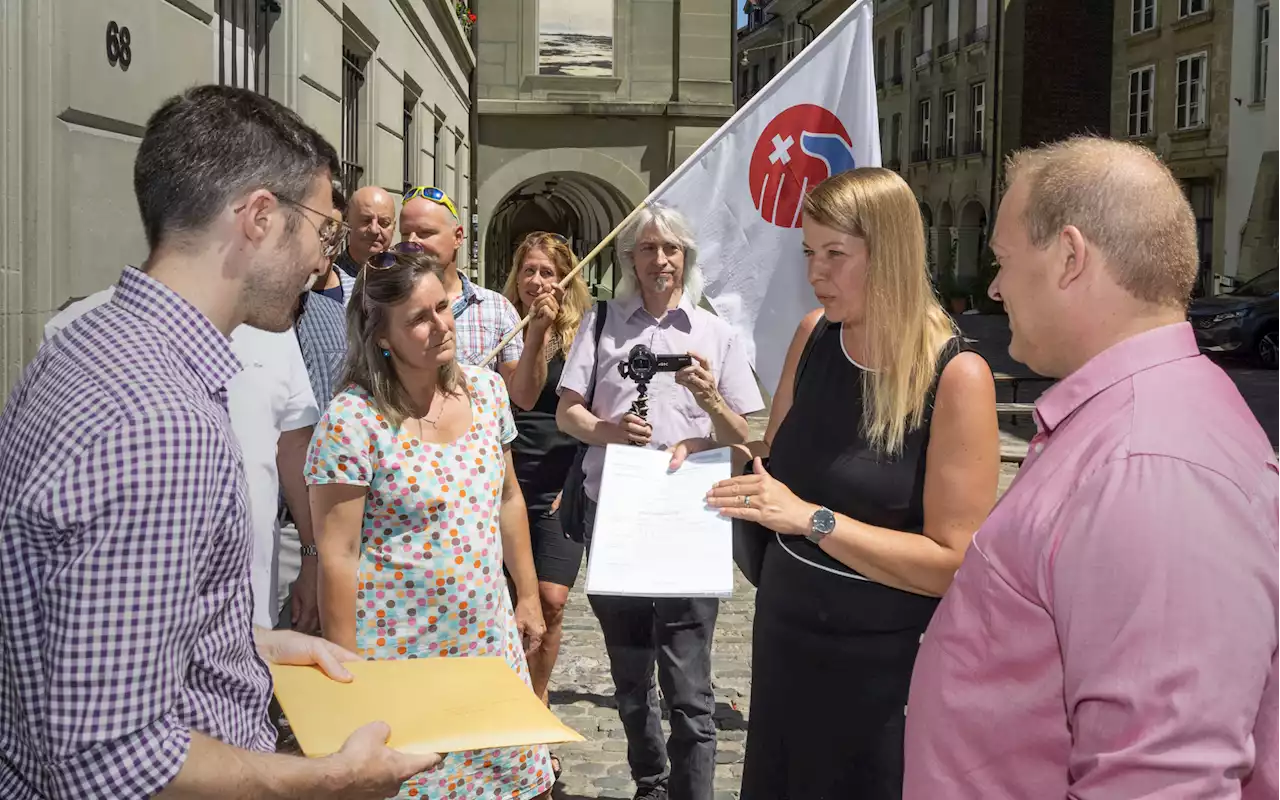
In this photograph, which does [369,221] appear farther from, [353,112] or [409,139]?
[409,139]

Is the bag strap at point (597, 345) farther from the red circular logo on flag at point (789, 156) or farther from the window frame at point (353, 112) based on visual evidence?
the window frame at point (353, 112)

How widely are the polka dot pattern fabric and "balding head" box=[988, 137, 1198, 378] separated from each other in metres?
1.71

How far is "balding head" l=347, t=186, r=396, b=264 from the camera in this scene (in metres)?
5.50

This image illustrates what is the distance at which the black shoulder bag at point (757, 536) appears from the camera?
300 centimetres

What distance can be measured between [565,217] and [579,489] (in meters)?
35.1

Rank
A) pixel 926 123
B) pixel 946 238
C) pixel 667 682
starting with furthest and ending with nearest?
1. pixel 926 123
2. pixel 946 238
3. pixel 667 682

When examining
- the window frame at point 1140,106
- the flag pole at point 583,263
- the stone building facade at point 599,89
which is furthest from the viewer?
the window frame at point 1140,106

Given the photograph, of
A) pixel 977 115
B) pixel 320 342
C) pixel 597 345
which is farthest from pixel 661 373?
pixel 977 115

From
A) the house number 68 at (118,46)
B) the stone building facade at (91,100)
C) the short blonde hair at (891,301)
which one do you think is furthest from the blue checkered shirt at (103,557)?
the house number 68 at (118,46)

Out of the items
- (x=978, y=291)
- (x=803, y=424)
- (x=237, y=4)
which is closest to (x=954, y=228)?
(x=978, y=291)

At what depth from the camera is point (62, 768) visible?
145 centimetres

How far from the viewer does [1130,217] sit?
5.24ft

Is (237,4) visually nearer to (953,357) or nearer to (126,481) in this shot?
(953,357)

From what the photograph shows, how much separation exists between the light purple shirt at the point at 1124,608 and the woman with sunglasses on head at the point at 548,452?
3059mm
